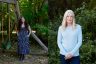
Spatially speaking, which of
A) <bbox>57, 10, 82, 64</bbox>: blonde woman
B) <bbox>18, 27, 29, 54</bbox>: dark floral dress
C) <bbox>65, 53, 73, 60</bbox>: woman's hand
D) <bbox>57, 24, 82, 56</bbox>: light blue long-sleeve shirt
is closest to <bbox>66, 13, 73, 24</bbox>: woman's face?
<bbox>57, 10, 82, 64</bbox>: blonde woman

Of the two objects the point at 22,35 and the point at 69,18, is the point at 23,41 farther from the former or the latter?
the point at 69,18

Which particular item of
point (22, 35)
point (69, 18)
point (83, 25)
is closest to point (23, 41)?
point (22, 35)

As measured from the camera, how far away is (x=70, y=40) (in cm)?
509

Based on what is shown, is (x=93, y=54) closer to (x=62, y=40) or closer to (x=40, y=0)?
(x=62, y=40)

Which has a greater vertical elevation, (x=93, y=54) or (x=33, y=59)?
(x=93, y=54)

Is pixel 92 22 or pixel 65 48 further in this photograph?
pixel 92 22

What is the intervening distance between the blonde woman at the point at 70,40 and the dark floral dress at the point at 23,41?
5.09 metres

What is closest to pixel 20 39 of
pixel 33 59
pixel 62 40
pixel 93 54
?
pixel 33 59

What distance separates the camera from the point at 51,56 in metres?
8.32

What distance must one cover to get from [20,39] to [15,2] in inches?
51.7

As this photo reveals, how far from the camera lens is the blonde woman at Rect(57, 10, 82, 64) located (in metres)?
5.09

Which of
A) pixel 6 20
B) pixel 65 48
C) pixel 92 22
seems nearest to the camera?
pixel 65 48

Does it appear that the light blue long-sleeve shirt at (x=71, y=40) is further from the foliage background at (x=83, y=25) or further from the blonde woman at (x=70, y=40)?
the foliage background at (x=83, y=25)

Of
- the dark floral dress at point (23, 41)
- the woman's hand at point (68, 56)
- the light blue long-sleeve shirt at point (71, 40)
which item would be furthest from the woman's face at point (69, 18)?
the dark floral dress at point (23, 41)
